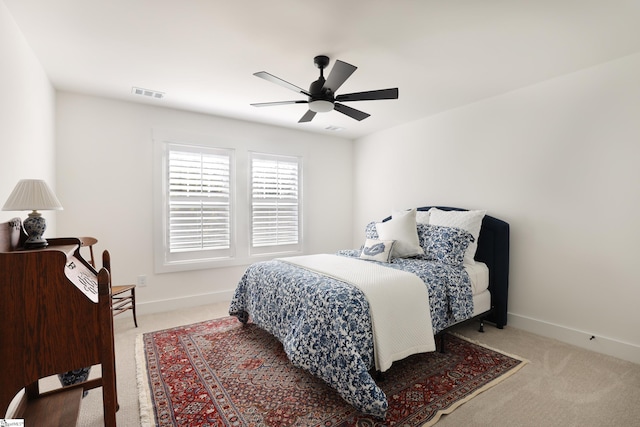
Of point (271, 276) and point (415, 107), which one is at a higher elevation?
point (415, 107)

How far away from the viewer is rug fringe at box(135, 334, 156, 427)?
1808mm

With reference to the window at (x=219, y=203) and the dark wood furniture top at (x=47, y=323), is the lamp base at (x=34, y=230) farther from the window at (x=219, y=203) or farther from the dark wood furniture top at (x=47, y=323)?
the window at (x=219, y=203)

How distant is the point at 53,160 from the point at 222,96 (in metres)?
1.83

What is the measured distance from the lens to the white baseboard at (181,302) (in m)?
3.63

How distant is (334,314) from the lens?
6.58ft

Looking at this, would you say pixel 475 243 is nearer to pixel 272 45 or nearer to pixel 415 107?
pixel 415 107

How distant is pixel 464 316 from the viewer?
8.95ft

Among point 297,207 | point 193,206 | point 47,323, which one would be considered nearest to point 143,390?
point 47,323

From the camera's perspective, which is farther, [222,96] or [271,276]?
[222,96]

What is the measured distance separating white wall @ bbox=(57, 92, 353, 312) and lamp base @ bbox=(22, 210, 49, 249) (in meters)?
1.76

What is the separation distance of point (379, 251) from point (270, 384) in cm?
159

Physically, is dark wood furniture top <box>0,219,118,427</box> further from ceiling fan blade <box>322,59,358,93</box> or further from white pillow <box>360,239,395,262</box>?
white pillow <box>360,239,395,262</box>

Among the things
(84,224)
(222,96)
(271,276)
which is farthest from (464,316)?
(84,224)

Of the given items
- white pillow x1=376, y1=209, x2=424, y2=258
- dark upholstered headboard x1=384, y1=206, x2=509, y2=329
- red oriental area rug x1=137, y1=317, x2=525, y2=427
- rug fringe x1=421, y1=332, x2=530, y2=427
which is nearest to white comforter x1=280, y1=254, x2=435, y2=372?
red oriental area rug x1=137, y1=317, x2=525, y2=427
